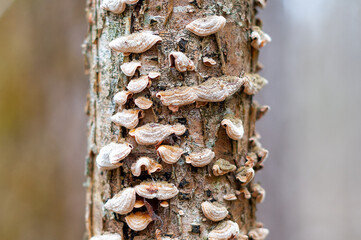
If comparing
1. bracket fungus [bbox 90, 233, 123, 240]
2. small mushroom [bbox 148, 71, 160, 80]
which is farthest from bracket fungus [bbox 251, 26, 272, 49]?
bracket fungus [bbox 90, 233, 123, 240]

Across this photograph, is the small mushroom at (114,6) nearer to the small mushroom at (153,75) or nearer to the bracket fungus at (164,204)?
the small mushroom at (153,75)

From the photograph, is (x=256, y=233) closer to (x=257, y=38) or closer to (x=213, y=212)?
(x=213, y=212)

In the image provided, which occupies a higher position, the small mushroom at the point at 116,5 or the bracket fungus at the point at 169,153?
the small mushroom at the point at 116,5
